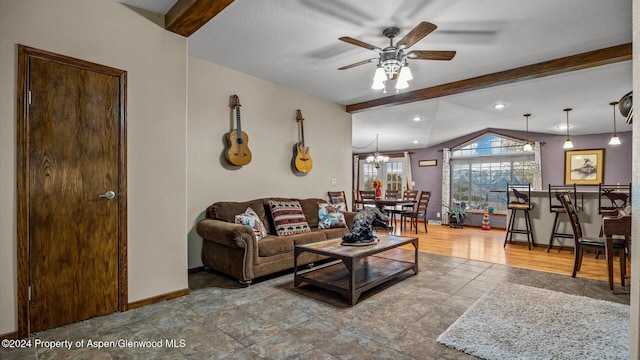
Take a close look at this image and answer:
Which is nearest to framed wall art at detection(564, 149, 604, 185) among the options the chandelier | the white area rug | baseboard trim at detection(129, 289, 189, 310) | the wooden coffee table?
the chandelier

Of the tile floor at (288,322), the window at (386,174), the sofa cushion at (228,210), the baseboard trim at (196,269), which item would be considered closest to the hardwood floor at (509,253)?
the tile floor at (288,322)

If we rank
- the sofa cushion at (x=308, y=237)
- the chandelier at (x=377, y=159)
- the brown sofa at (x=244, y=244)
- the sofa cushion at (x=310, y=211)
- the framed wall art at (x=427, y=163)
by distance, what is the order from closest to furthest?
1. the brown sofa at (x=244, y=244)
2. the sofa cushion at (x=308, y=237)
3. the sofa cushion at (x=310, y=211)
4. the chandelier at (x=377, y=159)
5. the framed wall art at (x=427, y=163)

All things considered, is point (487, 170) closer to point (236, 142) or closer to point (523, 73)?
point (523, 73)

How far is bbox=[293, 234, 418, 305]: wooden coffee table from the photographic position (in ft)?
9.10

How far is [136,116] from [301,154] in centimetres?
260

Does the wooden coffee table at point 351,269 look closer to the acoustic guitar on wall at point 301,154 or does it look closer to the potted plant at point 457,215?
the acoustic guitar on wall at point 301,154

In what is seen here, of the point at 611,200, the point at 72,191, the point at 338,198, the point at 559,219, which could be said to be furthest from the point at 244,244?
the point at 611,200

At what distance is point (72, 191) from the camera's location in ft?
7.77

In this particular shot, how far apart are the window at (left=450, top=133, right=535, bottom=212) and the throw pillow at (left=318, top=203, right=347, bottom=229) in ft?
16.3

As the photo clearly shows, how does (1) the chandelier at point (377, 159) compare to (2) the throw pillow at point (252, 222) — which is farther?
(1) the chandelier at point (377, 159)

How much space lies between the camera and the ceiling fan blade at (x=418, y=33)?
7.95ft

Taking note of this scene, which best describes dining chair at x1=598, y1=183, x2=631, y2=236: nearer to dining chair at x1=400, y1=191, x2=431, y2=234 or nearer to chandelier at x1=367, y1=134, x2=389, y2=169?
dining chair at x1=400, y1=191, x2=431, y2=234

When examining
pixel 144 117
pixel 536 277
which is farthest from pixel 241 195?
pixel 536 277

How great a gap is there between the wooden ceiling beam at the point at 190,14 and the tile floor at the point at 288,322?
2398 millimetres
